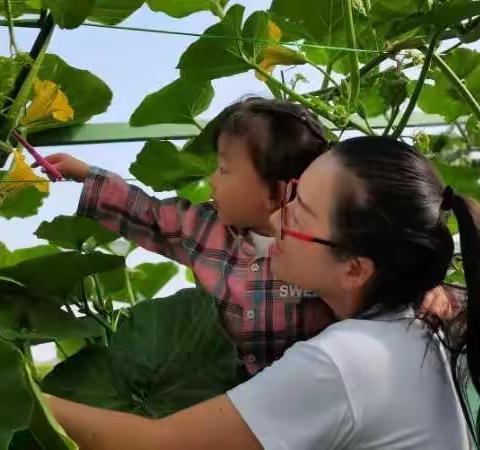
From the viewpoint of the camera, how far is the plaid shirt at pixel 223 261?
0.98 meters

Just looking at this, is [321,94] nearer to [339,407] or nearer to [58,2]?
[58,2]

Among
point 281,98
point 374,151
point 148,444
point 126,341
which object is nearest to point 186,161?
point 281,98

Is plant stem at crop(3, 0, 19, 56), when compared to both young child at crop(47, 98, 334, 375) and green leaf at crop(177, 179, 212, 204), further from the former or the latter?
green leaf at crop(177, 179, 212, 204)

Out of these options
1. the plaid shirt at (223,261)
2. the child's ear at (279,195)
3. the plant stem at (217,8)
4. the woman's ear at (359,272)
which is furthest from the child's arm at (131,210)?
the woman's ear at (359,272)

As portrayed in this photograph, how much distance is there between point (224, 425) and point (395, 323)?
160 millimetres

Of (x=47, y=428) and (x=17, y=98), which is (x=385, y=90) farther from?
(x=47, y=428)

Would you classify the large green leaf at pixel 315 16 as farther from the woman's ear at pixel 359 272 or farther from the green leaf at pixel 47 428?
the green leaf at pixel 47 428

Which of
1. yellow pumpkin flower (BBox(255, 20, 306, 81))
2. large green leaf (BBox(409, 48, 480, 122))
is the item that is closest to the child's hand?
yellow pumpkin flower (BBox(255, 20, 306, 81))

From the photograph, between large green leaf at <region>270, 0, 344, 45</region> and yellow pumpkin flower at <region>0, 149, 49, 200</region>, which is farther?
large green leaf at <region>270, 0, 344, 45</region>

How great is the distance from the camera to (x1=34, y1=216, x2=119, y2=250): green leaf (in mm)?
1130

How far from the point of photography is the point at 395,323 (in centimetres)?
76

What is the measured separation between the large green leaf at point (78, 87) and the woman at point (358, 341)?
0.34 m

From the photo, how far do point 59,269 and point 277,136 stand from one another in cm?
25

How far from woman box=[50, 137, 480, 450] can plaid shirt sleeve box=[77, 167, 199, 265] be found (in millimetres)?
253
